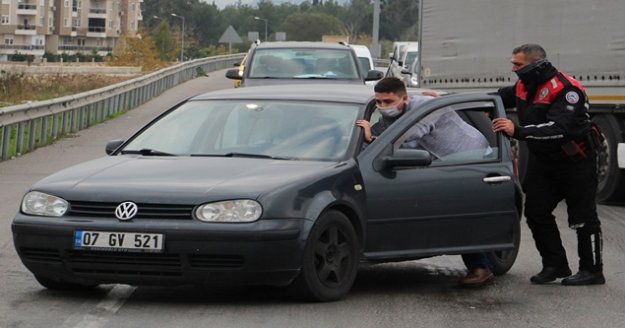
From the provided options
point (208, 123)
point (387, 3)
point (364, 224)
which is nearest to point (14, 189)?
point (208, 123)

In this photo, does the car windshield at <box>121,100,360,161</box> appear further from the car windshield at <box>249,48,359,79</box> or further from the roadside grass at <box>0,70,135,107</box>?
the roadside grass at <box>0,70,135,107</box>

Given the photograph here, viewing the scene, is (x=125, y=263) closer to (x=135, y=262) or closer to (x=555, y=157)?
(x=135, y=262)

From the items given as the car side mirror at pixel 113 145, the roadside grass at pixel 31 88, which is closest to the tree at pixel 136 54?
the roadside grass at pixel 31 88

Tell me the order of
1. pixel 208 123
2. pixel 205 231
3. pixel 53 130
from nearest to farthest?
pixel 205 231 < pixel 208 123 < pixel 53 130

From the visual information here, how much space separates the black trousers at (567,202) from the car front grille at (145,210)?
2924 mm

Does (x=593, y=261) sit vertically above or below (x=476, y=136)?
below

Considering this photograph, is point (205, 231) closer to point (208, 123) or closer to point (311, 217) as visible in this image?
point (311, 217)

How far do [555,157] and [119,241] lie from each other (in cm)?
323

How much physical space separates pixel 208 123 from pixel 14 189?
7.04m

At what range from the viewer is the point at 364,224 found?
908 centimetres

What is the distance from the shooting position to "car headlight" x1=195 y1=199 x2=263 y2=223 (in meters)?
8.34

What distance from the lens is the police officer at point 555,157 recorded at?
9953 millimetres

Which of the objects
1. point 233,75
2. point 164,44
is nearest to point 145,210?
point 233,75

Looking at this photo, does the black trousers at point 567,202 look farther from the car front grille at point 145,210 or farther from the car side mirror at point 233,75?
the car side mirror at point 233,75
